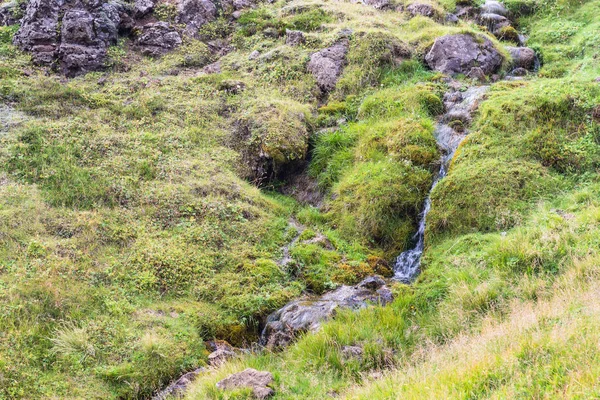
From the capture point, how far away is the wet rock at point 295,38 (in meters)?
19.3

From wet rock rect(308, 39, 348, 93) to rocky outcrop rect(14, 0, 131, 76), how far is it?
28.0ft

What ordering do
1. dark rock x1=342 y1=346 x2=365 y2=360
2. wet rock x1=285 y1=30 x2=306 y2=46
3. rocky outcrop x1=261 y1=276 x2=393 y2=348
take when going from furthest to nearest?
Result: wet rock x1=285 y1=30 x2=306 y2=46
rocky outcrop x1=261 y1=276 x2=393 y2=348
dark rock x1=342 y1=346 x2=365 y2=360

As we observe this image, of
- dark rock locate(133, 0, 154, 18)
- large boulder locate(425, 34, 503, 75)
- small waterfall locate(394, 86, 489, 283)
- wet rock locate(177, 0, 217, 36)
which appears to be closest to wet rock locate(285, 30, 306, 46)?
wet rock locate(177, 0, 217, 36)

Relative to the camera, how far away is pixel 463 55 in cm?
1694

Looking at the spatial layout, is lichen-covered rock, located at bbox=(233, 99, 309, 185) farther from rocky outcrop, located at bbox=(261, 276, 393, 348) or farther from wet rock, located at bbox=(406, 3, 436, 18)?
wet rock, located at bbox=(406, 3, 436, 18)

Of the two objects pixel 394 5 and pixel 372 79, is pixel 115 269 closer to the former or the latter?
pixel 372 79

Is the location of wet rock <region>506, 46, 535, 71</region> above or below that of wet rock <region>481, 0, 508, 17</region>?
below

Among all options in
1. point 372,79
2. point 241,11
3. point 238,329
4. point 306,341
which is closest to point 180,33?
point 241,11

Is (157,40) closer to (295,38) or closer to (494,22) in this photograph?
(295,38)

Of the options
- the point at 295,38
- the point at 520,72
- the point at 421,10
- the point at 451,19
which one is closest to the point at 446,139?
the point at 520,72

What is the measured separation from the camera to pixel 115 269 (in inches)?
388

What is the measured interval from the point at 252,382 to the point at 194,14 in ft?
63.5

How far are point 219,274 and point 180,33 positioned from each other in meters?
14.2

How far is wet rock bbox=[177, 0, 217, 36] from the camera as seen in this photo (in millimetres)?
21031
